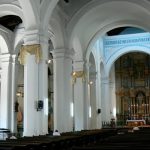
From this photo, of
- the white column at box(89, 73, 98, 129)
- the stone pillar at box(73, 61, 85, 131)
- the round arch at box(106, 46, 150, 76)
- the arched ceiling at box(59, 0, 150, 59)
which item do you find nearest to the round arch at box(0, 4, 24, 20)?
the arched ceiling at box(59, 0, 150, 59)

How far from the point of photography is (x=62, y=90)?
14.3 meters

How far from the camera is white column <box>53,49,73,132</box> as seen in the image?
1412 centimetres

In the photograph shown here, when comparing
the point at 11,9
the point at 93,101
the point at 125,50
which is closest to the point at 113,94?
the point at 125,50

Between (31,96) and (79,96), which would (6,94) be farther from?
(31,96)

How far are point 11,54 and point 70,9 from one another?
406 cm

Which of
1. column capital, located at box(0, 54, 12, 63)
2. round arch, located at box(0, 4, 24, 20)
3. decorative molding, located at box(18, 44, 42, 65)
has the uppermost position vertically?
round arch, located at box(0, 4, 24, 20)

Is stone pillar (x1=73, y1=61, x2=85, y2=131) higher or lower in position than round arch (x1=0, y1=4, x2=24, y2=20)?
lower

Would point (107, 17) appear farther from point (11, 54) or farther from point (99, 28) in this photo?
point (11, 54)

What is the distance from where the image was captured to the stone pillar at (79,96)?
54.6 ft

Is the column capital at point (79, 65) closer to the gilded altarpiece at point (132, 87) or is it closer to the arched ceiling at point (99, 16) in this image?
the arched ceiling at point (99, 16)

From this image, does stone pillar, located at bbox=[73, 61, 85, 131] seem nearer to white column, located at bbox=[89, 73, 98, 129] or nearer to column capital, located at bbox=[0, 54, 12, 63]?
white column, located at bbox=[89, 73, 98, 129]

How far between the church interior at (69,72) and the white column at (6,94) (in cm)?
5

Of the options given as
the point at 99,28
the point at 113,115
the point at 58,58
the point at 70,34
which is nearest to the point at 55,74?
the point at 58,58

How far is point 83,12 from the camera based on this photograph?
14984mm
